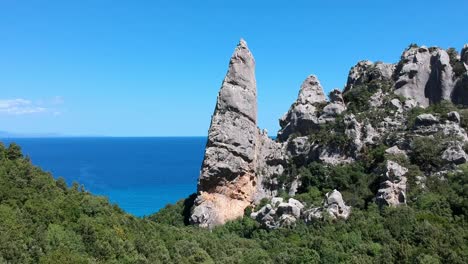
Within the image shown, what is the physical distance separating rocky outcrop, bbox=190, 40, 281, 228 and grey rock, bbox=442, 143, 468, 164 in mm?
12569

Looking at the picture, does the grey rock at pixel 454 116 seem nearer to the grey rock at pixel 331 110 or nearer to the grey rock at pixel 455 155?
the grey rock at pixel 455 155

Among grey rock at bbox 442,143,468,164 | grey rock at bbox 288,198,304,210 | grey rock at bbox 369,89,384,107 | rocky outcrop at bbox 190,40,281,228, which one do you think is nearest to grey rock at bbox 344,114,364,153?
grey rock at bbox 369,89,384,107

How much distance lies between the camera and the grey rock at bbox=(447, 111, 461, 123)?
35.9 metres

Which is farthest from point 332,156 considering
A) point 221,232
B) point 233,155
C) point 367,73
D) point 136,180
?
point 136,180

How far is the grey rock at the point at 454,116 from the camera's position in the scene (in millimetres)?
35938

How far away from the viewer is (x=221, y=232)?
34281 millimetres

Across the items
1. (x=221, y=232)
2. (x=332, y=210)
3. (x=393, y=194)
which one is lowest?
(x=221, y=232)

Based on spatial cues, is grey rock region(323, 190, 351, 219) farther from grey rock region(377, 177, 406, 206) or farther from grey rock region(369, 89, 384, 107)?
grey rock region(369, 89, 384, 107)

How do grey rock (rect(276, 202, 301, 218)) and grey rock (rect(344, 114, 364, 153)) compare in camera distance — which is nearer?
grey rock (rect(276, 202, 301, 218))

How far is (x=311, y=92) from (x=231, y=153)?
10.5m

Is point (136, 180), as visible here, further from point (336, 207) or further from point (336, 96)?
point (336, 207)

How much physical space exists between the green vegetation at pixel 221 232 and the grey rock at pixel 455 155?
0.82m

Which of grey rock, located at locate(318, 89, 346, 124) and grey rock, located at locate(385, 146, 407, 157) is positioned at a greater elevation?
grey rock, located at locate(318, 89, 346, 124)

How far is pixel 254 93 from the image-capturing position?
40.2 metres
